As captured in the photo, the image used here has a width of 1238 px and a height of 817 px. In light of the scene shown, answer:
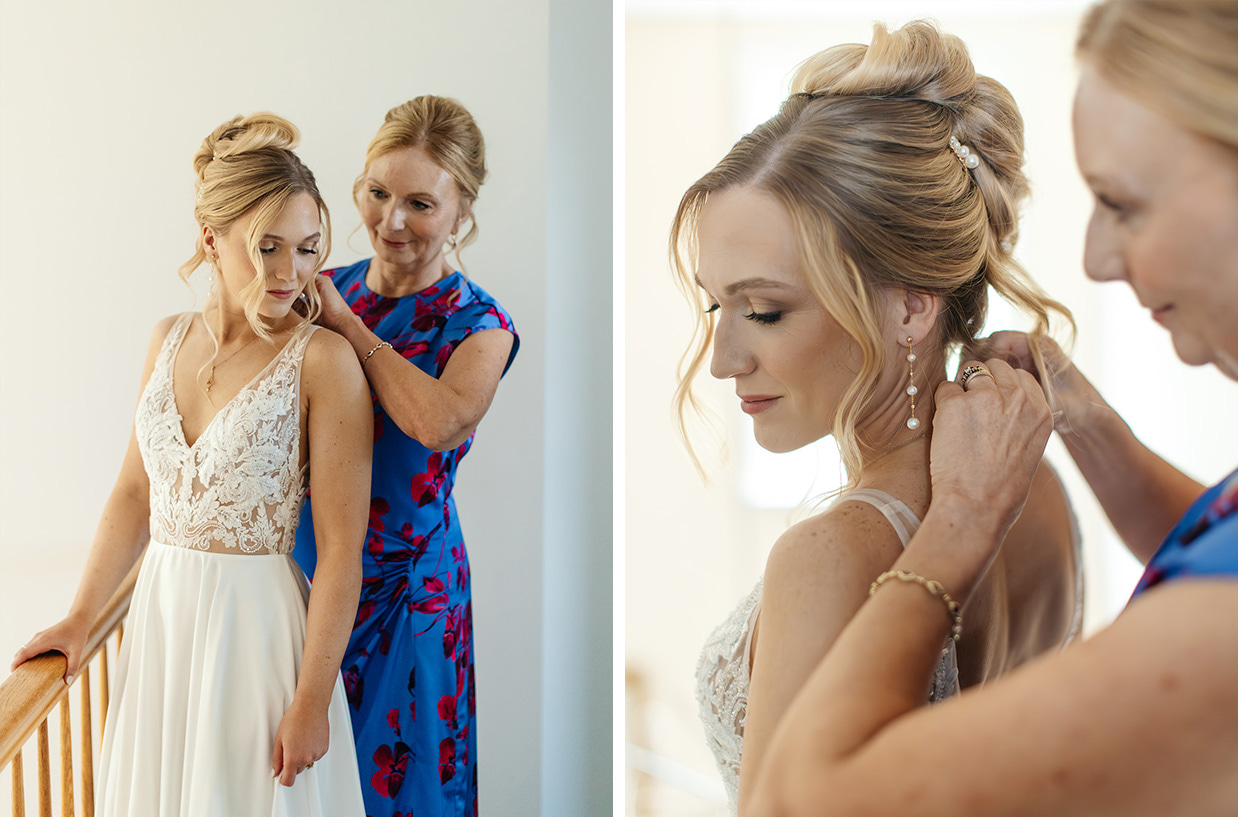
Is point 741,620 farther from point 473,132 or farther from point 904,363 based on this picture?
point 473,132

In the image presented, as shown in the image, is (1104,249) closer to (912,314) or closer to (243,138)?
(912,314)

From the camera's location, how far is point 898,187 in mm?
666

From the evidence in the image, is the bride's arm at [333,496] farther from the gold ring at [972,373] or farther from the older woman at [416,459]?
the gold ring at [972,373]

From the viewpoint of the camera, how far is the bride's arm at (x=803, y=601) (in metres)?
0.61

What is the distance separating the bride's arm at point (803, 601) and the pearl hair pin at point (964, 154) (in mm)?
300

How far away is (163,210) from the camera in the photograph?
1657 mm

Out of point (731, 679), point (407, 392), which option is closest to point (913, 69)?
point (731, 679)

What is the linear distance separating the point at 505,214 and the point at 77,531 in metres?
1.12

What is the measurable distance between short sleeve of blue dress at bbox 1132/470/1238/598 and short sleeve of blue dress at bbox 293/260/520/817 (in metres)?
1.09

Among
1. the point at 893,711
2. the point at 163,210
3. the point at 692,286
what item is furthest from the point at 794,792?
the point at 163,210

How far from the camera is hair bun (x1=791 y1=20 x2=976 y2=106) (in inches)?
26.7

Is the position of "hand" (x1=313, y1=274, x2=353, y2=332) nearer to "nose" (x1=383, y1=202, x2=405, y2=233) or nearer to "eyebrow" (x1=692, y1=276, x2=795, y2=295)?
"nose" (x1=383, y1=202, x2=405, y2=233)

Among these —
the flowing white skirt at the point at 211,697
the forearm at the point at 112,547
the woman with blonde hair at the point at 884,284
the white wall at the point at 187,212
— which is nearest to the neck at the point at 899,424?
the woman with blonde hair at the point at 884,284

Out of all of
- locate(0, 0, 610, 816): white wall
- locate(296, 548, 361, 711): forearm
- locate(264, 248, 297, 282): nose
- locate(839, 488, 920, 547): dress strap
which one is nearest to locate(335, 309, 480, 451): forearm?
Answer: locate(264, 248, 297, 282): nose
